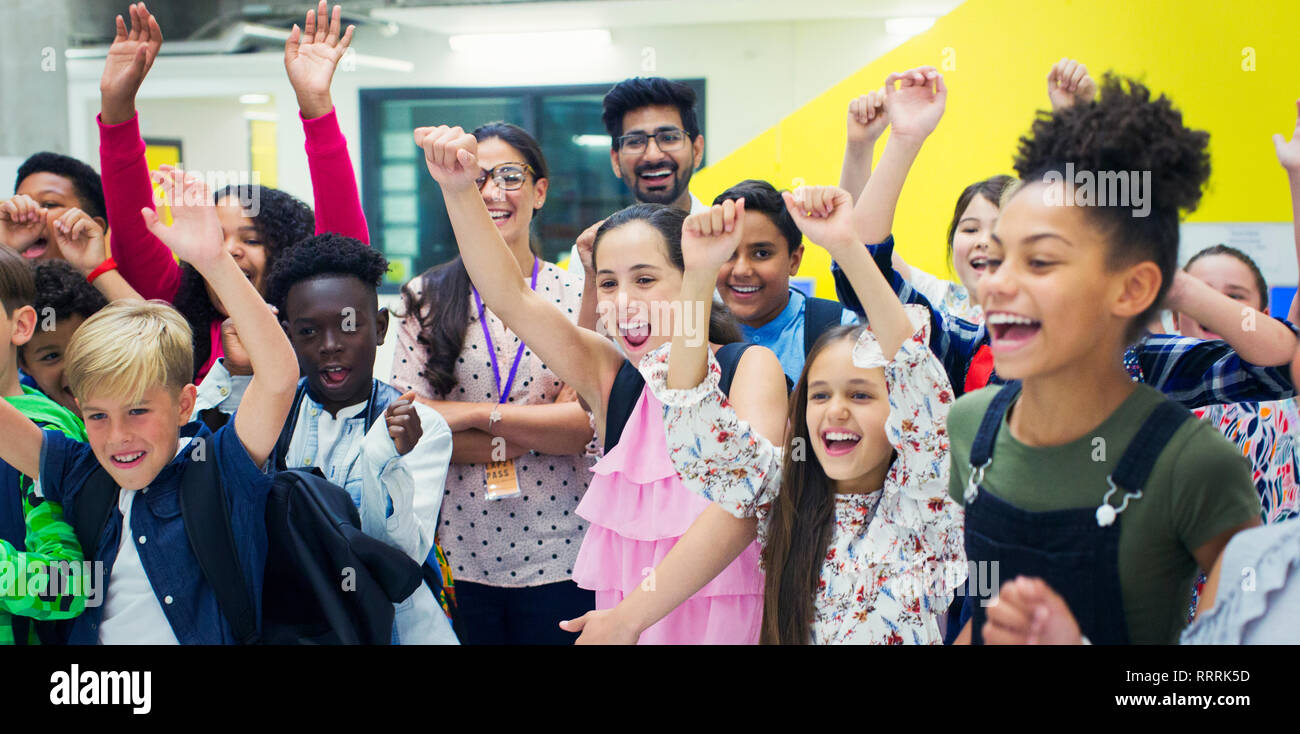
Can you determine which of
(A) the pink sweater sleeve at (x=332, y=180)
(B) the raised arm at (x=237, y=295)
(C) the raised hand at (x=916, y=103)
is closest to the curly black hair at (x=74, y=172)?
(A) the pink sweater sleeve at (x=332, y=180)

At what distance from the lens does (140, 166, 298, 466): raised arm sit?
159 cm

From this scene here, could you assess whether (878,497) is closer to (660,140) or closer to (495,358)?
(495,358)

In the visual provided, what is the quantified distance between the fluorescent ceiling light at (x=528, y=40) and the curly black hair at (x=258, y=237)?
549cm

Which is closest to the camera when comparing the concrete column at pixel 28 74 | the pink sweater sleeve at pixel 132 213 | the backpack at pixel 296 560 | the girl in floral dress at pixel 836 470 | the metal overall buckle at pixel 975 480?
the metal overall buckle at pixel 975 480

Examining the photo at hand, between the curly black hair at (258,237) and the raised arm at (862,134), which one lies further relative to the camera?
the curly black hair at (258,237)

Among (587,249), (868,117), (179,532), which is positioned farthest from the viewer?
(587,249)

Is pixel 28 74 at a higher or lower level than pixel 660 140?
higher

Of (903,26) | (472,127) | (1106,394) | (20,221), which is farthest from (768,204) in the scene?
(472,127)

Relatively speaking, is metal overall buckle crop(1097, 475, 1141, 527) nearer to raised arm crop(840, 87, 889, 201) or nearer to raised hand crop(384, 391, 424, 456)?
raised arm crop(840, 87, 889, 201)

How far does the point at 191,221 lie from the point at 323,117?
689 millimetres

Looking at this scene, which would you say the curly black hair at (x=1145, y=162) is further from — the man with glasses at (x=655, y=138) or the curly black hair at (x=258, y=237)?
the curly black hair at (x=258, y=237)

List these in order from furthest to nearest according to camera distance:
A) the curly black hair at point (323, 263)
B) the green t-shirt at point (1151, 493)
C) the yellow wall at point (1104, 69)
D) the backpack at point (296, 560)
→ the yellow wall at point (1104, 69)
the curly black hair at point (323, 263)
the backpack at point (296, 560)
the green t-shirt at point (1151, 493)

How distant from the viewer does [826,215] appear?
1479 millimetres

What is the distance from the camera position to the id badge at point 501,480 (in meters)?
2.16
